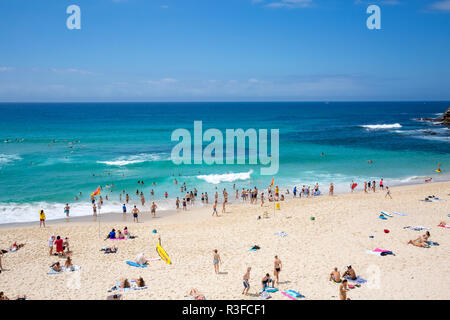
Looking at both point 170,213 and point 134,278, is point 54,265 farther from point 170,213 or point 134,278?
point 170,213

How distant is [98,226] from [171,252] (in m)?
7.20

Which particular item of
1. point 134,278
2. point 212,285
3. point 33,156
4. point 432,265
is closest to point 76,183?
point 33,156

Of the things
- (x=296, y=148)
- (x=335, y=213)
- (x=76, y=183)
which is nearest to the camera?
(x=335, y=213)

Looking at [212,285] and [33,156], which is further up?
[33,156]

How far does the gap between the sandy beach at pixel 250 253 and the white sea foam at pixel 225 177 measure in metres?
9.68

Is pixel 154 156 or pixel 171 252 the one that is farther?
pixel 154 156

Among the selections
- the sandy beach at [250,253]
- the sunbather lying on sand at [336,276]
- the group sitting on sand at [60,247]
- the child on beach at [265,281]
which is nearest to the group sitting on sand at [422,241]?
the sandy beach at [250,253]

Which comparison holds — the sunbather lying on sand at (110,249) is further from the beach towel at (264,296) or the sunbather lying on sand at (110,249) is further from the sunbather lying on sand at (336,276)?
the sunbather lying on sand at (336,276)

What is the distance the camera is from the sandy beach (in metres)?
11.5

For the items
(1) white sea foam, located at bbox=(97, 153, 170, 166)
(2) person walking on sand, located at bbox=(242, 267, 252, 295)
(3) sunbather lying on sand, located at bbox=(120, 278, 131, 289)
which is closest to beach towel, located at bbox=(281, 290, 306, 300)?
(2) person walking on sand, located at bbox=(242, 267, 252, 295)

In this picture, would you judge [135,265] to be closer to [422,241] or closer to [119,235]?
[119,235]

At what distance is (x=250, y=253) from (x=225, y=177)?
62.4ft

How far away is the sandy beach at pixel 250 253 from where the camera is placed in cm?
1153

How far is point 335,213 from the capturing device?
2011cm
